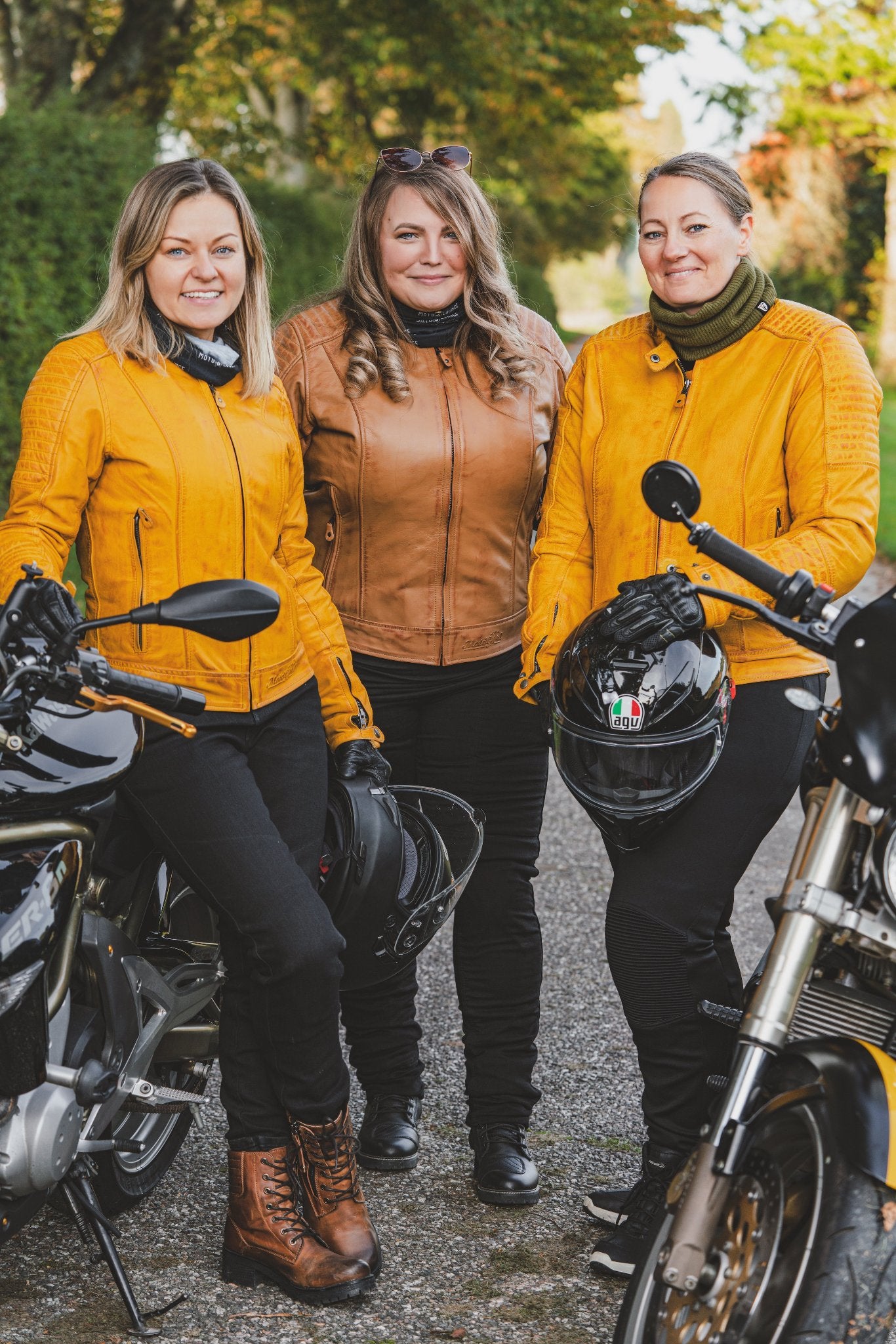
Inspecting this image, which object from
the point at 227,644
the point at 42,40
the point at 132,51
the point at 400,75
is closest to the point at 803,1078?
the point at 227,644

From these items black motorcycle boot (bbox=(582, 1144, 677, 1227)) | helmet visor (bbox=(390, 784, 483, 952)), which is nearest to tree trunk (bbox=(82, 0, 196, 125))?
helmet visor (bbox=(390, 784, 483, 952))

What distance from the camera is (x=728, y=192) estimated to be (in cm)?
308

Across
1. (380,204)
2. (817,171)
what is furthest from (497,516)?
(817,171)

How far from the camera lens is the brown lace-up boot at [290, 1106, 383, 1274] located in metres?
3.05

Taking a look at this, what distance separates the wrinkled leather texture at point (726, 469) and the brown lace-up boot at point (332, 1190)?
998mm

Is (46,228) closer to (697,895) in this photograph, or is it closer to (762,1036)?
(697,895)

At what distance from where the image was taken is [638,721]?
2.74 metres

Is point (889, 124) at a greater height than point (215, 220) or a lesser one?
greater

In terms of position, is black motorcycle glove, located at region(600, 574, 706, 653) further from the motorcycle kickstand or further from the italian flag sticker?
the motorcycle kickstand

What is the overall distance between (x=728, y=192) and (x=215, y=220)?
1.05 meters

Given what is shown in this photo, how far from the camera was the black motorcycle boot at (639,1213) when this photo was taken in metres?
→ 3.07

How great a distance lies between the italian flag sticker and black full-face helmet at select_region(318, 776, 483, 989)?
0.69 metres

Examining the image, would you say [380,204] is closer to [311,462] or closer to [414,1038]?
[311,462]

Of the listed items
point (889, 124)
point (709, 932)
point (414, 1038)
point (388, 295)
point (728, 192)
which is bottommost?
point (414, 1038)
